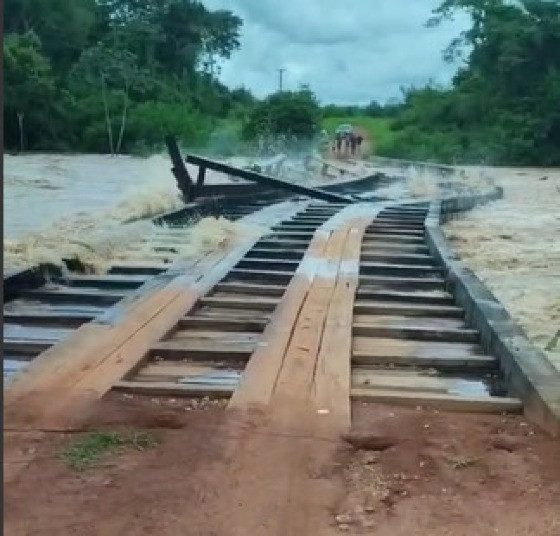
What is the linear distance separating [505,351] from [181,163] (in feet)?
28.5

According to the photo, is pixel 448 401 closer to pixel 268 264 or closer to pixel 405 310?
pixel 405 310

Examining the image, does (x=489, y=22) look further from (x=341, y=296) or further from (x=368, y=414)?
(x=368, y=414)

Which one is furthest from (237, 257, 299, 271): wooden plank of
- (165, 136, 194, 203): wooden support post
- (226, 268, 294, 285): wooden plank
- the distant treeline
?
the distant treeline

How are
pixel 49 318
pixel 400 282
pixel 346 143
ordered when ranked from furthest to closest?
1. pixel 346 143
2. pixel 400 282
3. pixel 49 318

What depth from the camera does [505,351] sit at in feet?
13.1

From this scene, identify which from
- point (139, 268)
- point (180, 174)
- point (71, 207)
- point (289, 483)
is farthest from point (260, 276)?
point (71, 207)

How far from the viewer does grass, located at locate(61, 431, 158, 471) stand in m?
2.70

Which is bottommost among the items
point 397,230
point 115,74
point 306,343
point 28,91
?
point 397,230

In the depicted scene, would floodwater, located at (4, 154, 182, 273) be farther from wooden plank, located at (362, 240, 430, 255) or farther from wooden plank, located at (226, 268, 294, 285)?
wooden plank, located at (362, 240, 430, 255)

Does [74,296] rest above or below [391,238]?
above

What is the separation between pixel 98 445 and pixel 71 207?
1118cm

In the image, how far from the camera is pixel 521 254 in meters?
9.12

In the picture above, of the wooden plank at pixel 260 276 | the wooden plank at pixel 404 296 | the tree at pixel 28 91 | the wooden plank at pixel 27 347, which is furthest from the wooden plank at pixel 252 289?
the tree at pixel 28 91

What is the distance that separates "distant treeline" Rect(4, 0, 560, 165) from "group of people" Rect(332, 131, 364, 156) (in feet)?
3.22
